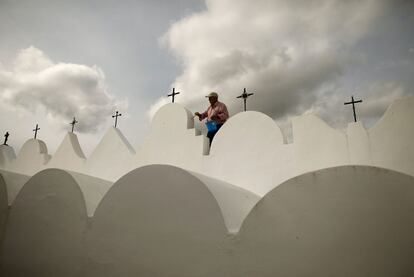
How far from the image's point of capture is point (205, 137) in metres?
6.51

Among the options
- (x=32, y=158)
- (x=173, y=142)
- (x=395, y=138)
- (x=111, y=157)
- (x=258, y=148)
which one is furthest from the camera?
(x=32, y=158)

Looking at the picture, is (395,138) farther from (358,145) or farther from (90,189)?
(90,189)

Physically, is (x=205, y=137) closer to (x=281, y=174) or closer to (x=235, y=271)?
Answer: (x=281, y=174)

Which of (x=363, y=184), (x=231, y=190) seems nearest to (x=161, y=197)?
(x=231, y=190)

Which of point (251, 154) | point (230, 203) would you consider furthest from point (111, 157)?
point (230, 203)

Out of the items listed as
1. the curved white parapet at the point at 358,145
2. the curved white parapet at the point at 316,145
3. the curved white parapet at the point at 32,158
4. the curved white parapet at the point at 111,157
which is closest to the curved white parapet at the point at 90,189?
the curved white parapet at the point at 111,157

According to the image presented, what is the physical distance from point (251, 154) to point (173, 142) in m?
2.00

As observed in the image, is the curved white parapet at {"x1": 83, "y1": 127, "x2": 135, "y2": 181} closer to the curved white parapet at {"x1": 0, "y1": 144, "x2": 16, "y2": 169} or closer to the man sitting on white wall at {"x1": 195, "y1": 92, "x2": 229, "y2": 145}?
the man sitting on white wall at {"x1": 195, "y1": 92, "x2": 229, "y2": 145}

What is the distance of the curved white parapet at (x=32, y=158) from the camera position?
975 centimetres

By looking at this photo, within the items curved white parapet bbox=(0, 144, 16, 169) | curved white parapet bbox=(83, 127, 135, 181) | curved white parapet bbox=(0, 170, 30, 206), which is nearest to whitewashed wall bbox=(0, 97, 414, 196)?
curved white parapet bbox=(83, 127, 135, 181)

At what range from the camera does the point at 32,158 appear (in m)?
9.96

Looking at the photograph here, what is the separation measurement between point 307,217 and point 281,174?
2.37m

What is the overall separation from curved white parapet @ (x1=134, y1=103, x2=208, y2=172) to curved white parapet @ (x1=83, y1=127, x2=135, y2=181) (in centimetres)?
50

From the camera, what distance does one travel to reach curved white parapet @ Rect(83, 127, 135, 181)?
7.68 meters
